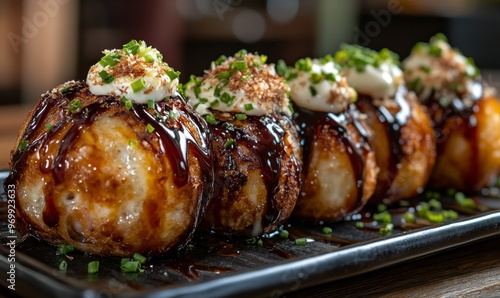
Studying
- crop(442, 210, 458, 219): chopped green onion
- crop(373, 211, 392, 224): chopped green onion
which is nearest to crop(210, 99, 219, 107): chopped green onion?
crop(373, 211, 392, 224): chopped green onion

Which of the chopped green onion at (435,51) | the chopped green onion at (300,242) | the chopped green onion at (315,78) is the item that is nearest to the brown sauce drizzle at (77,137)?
the chopped green onion at (300,242)

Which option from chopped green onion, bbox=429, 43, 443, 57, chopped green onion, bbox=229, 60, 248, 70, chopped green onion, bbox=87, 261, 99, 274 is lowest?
chopped green onion, bbox=87, 261, 99, 274

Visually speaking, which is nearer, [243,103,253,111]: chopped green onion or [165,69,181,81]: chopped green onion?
[165,69,181,81]: chopped green onion

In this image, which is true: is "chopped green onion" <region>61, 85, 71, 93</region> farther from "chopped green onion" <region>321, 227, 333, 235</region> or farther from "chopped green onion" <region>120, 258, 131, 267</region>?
"chopped green onion" <region>321, 227, 333, 235</region>

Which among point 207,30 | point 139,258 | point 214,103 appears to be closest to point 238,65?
point 214,103

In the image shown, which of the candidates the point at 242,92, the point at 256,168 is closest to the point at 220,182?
the point at 256,168

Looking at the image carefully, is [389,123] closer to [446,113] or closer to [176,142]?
[446,113]

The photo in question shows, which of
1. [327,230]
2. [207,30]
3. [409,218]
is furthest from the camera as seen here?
[207,30]

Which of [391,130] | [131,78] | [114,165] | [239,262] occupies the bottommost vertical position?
[239,262]

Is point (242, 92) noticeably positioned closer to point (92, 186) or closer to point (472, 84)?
point (92, 186)
